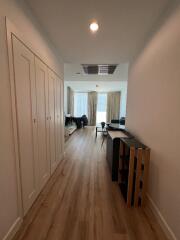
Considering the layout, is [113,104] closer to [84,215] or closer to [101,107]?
[101,107]

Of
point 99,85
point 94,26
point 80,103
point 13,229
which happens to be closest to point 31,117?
point 13,229

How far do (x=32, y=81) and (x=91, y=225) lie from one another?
1.87 metres

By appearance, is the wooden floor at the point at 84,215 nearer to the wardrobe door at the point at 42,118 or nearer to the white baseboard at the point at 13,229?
the white baseboard at the point at 13,229

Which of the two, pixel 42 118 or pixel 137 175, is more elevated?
pixel 42 118

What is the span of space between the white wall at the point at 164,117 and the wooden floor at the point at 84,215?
0.37m

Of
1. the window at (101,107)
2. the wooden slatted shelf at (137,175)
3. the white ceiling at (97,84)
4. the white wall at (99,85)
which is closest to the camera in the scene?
the wooden slatted shelf at (137,175)

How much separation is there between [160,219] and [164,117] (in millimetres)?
1186

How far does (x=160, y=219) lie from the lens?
1.39 meters

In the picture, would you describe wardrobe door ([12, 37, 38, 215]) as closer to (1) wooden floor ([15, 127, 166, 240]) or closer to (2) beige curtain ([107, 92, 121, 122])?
(1) wooden floor ([15, 127, 166, 240])

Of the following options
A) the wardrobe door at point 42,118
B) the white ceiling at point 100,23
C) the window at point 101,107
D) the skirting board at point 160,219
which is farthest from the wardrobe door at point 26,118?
the window at point 101,107

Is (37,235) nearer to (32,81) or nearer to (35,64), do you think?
(32,81)

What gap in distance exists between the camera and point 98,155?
340cm

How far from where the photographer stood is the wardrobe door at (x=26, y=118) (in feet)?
4.15

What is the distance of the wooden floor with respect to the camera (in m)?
1.27
